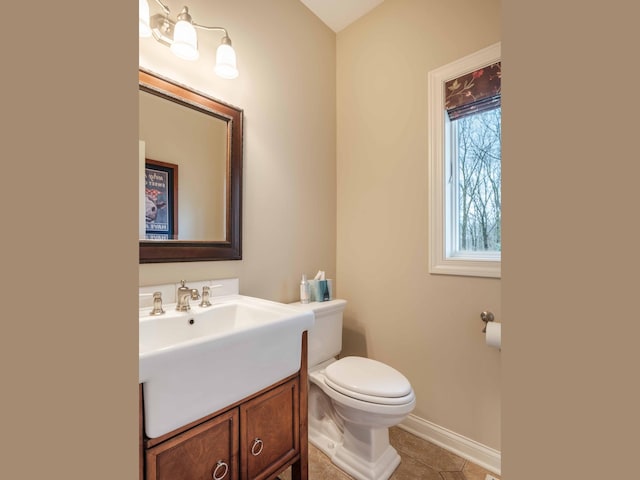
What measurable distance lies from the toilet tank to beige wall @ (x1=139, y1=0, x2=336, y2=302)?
24cm

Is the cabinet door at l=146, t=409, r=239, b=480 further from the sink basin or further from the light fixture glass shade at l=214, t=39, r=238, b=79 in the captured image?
the light fixture glass shade at l=214, t=39, r=238, b=79

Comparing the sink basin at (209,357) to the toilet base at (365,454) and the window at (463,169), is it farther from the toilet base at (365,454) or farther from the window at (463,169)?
the window at (463,169)

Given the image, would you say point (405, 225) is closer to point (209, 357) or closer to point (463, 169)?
point (463, 169)

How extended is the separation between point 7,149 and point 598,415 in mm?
217

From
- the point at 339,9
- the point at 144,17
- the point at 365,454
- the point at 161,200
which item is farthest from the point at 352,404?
the point at 339,9

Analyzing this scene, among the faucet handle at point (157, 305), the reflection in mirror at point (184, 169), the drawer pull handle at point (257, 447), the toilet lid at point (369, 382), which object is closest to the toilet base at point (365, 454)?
the toilet lid at point (369, 382)

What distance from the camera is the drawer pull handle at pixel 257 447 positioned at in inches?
37.1

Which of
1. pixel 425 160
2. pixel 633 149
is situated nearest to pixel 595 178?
pixel 633 149

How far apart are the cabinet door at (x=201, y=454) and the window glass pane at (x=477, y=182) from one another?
4.46 feet

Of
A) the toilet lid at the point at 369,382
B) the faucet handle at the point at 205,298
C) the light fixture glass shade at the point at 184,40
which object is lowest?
the toilet lid at the point at 369,382

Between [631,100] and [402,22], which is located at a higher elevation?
[402,22]

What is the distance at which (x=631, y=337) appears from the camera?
9cm

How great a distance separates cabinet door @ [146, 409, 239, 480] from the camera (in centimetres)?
74

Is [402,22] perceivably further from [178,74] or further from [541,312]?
[541,312]
